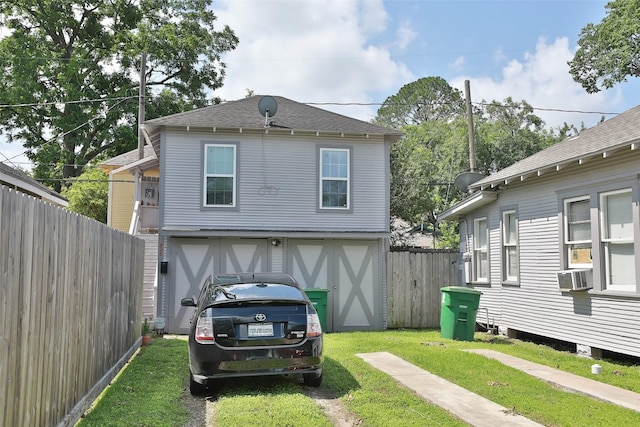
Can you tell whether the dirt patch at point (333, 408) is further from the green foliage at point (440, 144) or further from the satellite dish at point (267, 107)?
the green foliage at point (440, 144)

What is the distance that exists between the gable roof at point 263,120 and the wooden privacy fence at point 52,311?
686 cm

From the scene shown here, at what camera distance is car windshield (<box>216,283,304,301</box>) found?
6.63 metres

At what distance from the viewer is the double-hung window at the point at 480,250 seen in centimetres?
1368

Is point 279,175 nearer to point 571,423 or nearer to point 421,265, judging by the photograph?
point 421,265

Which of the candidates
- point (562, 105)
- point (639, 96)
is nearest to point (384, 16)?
point (562, 105)

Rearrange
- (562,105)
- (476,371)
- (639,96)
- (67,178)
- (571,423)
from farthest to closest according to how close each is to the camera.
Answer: (67,178)
(639,96)
(562,105)
(476,371)
(571,423)

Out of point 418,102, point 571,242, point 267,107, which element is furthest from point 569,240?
point 418,102

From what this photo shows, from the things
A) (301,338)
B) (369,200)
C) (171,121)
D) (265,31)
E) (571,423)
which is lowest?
(571,423)

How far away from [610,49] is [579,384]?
22187 mm

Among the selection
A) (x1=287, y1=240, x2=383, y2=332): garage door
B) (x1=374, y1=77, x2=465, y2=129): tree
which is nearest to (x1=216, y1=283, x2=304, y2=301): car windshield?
(x1=287, y1=240, x2=383, y2=332): garage door

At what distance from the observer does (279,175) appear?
1415 cm

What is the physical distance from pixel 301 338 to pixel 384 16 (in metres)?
12.4

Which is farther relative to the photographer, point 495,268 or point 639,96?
point 639,96

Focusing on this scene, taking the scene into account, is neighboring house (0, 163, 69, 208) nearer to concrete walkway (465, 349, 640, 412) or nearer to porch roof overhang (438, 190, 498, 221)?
concrete walkway (465, 349, 640, 412)
